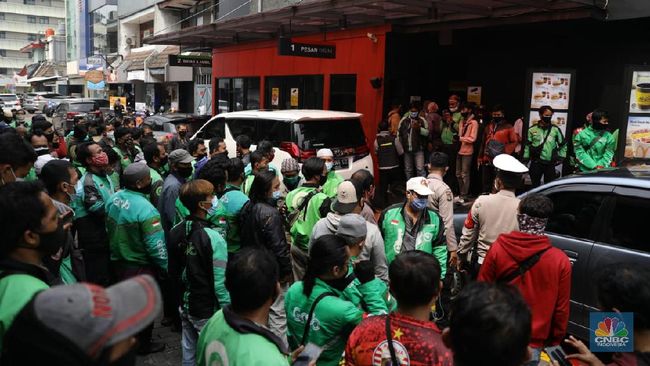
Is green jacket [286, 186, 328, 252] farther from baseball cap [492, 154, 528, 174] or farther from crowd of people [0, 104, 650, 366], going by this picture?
baseball cap [492, 154, 528, 174]

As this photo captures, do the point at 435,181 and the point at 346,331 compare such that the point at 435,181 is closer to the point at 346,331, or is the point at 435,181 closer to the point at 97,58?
the point at 346,331

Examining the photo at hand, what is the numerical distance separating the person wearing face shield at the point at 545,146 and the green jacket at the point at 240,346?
8.86 metres

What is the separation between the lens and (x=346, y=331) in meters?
2.85

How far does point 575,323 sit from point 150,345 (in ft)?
12.7

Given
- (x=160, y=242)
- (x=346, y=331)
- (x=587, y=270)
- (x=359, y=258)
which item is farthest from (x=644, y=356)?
(x=160, y=242)

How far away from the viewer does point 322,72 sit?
15281 mm

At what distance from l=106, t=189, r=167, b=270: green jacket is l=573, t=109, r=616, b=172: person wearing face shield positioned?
7011 mm

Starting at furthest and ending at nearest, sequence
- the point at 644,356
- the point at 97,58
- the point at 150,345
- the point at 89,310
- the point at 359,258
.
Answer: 1. the point at 97,58
2. the point at 150,345
3. the point at 359,258
4. the point at 644,356
5. the point at 89,310

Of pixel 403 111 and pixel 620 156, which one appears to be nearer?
pixel 620 156

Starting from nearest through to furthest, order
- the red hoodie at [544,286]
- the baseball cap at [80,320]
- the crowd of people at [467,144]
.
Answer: the baseball cap at [80,320], the red hoodie at [544,286], the crowd of people at [467,144]

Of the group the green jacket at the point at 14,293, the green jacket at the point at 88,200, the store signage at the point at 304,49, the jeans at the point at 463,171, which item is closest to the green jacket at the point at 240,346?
the green jacket at the point at 14,293

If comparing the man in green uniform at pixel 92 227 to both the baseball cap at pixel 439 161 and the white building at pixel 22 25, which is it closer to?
the baseball cap at pixel 439 161

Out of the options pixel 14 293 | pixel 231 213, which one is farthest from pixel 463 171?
pixel 14 293

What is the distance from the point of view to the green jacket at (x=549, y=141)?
9.96m
